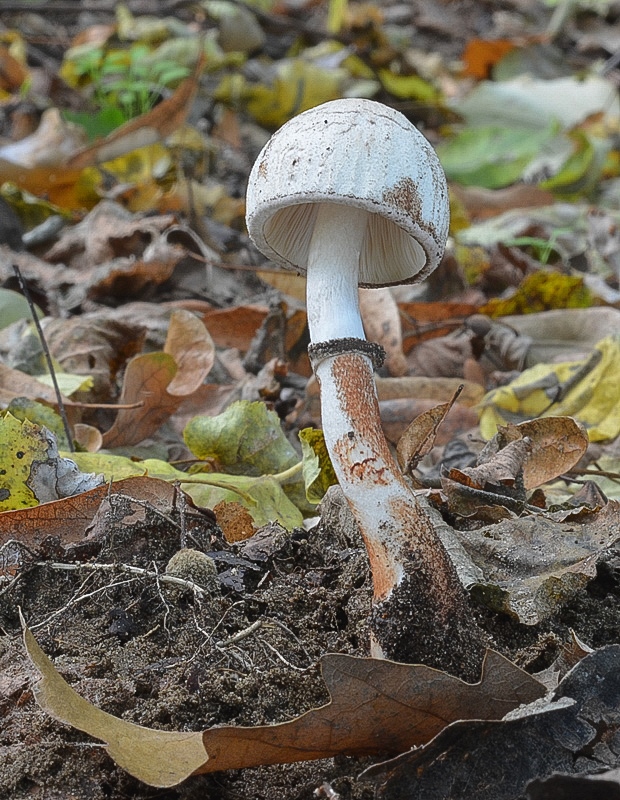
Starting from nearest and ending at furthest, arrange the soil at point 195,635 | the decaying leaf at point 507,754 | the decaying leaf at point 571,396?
the decaying leaf at point 507,754 < the soil at point 195,635 < the decaying leaf at point 571,396

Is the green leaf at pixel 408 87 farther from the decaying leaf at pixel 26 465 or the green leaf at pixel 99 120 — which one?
the decaying leaf at pixel 26 465

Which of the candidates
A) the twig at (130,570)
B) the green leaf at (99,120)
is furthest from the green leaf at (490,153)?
the twig at (130,570)

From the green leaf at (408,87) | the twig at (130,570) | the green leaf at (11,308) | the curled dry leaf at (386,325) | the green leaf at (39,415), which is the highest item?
the twig at (130,570)

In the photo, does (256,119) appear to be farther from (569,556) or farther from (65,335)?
(569,556)

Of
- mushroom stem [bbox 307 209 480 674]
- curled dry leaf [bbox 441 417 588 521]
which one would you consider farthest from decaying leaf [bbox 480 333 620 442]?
mushroom stem [bbox 307 209 480 674]

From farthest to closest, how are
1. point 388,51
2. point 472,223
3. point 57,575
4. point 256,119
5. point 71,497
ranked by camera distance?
point 388,51, point 256,119, point 472,223, point 71,497, point 57,575

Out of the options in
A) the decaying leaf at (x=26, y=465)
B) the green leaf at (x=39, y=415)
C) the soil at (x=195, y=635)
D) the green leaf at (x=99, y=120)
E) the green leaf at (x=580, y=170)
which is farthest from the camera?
the green leaf at (x=580, y=170)

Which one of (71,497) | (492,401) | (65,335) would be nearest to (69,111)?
(65,335)
